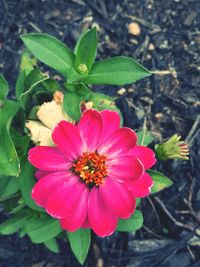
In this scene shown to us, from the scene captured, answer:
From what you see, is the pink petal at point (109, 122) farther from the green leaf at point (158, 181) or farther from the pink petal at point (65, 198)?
the green leaf at point (158, 181)

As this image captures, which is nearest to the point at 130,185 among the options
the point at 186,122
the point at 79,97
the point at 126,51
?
the point at 79,97

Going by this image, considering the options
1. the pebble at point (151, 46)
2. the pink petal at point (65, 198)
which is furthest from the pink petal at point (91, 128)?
the pebble at point (151, 46)

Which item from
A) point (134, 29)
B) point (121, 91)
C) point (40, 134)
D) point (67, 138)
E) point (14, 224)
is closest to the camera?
point (67, 138)

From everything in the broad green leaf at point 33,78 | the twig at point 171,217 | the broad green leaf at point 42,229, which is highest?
the broad green leaf at point 33,78

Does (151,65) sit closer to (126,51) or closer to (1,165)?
(126,51)

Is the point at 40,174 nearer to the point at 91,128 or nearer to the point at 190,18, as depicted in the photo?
the point at 91,128

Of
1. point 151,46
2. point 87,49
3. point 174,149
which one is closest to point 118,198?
point 174,149

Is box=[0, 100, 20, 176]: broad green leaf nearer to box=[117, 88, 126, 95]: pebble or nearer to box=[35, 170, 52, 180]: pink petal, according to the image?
box=[35, 170, 52, 180]: pink petal

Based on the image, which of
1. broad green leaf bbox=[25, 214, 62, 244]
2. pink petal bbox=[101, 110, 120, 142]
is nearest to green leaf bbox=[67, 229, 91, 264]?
broad green leaf bbox=[25, 214, 62, 244]
